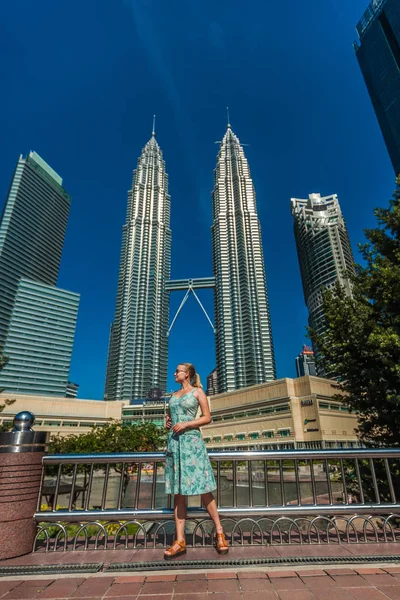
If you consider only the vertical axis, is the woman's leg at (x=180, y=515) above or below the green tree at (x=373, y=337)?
below

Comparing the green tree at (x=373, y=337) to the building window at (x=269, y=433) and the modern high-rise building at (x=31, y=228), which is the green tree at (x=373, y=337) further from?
the modern high-rise building at (x=31, y=228)

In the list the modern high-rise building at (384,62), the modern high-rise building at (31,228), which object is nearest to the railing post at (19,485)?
the modern high-rise building at (384,62)

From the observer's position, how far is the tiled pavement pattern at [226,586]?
217 cm

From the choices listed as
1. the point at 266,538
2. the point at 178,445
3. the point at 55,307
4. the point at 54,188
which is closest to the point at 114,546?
the point at 178,445

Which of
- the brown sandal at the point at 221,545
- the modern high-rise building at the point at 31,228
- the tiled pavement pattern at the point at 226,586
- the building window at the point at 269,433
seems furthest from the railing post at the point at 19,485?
the modern high-rise building at the point at 31,228

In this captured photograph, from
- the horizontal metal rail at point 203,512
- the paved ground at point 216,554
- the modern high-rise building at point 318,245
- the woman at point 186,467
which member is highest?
the modern high-rise building at point 318,245

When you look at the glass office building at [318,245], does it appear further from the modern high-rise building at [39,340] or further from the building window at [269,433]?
the modern high-rise building at [39,340]

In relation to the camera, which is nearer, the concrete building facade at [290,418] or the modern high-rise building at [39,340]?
the concrete building facade at [290,418]

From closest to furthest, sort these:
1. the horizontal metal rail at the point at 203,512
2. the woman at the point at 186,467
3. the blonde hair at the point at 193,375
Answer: the woman at the point at 186,467 < the horizontal metal rail at the point at 203,512 < the blonde hair at the point at 193,375

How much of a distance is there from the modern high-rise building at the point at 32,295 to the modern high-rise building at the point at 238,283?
78078 mm

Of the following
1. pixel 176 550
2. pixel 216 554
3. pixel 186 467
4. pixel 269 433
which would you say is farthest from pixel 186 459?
pixel 269 433

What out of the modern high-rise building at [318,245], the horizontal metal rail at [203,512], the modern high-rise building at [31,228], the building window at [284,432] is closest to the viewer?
the horizontal metal rail at [203,512]

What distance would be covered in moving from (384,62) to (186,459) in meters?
137

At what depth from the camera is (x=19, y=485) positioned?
3021 millimetres
